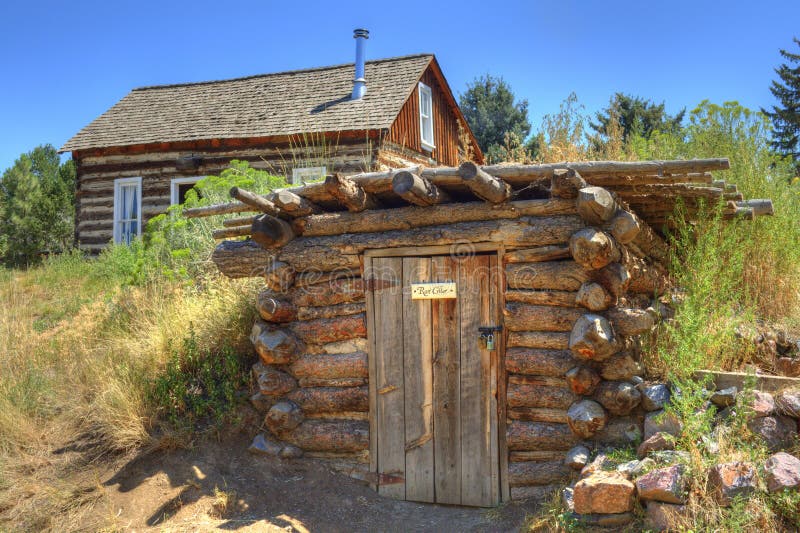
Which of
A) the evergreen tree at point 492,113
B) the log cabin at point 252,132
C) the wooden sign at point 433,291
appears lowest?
the wooden sign at point 433,291

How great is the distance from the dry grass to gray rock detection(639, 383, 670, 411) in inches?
171

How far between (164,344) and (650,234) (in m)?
5.51

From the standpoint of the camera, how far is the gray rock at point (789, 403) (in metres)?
4.77

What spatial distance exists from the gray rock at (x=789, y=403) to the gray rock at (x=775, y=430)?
0.17 feet

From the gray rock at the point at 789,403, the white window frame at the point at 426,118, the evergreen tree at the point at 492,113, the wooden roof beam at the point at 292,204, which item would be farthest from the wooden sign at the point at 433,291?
the evergreen tree at the point at 492,113

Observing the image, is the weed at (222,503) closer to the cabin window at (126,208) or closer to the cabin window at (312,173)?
the cabin window at (312,173)

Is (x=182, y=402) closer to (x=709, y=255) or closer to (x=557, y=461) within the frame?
(x=557, y=461)

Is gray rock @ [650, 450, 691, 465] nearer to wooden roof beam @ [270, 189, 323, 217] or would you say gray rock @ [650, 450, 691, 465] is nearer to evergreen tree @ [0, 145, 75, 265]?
wooden roof beam @ [270, 189, 323, 217]

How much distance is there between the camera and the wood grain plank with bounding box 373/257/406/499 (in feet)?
20.0

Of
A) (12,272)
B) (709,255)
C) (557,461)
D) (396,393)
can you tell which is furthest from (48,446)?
(12,272)

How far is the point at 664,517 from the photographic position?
14.2 feet

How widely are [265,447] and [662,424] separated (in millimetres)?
3626

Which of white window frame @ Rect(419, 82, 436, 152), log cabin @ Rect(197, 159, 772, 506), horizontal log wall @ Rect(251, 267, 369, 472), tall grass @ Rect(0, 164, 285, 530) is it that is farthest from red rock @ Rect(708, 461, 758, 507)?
white window frame @ Rect(419, 82, 436, 152)

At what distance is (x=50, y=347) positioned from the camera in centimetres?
906
